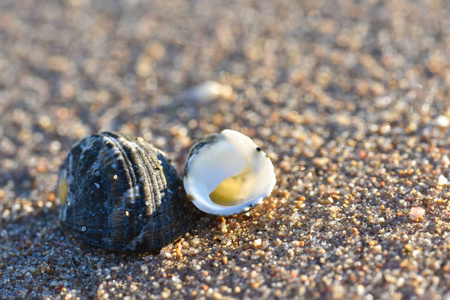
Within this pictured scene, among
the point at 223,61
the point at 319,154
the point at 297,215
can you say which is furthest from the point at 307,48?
the point at 297,215

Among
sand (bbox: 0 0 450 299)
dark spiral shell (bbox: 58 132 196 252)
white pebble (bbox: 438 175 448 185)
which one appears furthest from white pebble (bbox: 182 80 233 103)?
white pebble (bbox: 438 175 448 185)

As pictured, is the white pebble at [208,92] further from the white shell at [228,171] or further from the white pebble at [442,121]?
the white pebble at [442,121]

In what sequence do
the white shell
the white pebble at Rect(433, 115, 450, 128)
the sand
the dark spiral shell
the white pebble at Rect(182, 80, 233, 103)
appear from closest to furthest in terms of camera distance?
1. the sand
2. the dark spiral shell
3. the white shell
4. the white pebble at Rect(433, 115, 450, 128)
5. the white pebble at Rect(182, 80, 233, 103)

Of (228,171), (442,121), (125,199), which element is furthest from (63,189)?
(442,121)

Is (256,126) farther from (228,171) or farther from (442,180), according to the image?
(442,180)

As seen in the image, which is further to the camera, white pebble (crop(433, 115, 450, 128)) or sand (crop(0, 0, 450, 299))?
white pebble (crop(433, 115, 450, 128))

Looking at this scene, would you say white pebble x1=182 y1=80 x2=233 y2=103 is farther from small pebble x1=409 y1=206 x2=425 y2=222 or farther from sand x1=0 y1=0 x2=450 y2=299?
small pebble x1=409 y1=206 x2=425 y2=222

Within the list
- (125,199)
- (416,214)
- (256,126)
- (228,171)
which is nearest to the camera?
(125,199)
